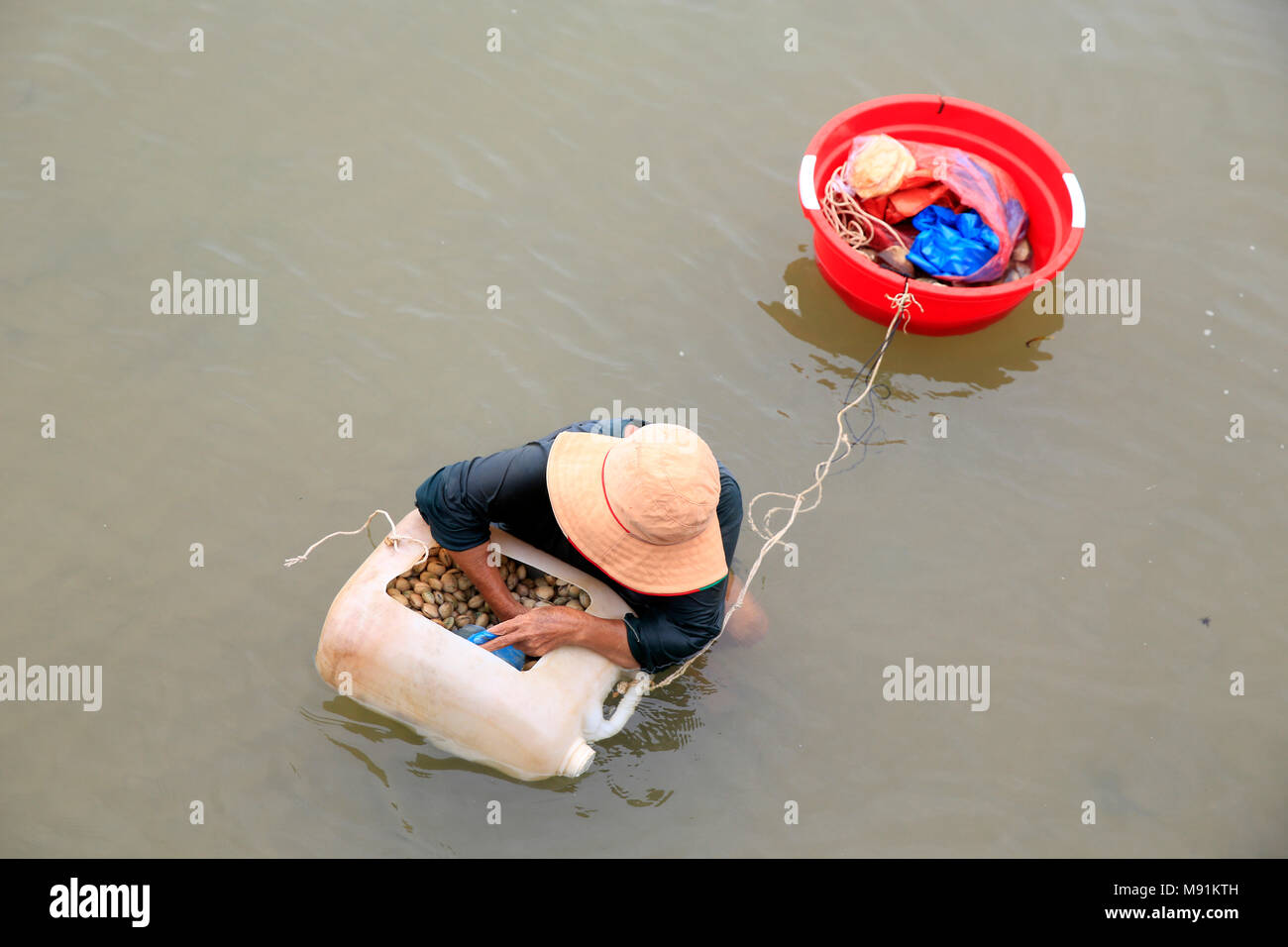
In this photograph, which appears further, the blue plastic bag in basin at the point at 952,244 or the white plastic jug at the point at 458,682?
the blue plastic bag in basin at the point at 952,244

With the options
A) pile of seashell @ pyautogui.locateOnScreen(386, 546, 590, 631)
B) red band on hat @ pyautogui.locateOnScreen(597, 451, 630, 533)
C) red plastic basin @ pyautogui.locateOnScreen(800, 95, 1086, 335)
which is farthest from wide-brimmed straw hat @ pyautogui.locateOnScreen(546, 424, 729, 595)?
red plastic basin @ pyautogui.locateOnScreen(800, 95, 1086, 335)

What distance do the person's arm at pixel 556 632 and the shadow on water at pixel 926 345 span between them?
152 centimetres

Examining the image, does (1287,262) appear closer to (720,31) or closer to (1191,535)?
(1191,535)

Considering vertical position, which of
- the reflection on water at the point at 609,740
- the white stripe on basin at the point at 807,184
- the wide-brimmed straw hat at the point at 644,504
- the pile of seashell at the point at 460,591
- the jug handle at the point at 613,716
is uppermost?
the white stripe on basin at the point at 807,184

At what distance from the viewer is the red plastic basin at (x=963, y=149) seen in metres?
3.40

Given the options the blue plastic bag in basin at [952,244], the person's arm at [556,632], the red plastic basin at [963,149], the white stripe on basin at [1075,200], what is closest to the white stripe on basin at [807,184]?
the red plastic basin at [963,149]

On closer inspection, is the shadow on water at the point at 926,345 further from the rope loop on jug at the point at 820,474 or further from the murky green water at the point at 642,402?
the rope loop on jug at the point at 820,474

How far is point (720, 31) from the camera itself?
14.5ft

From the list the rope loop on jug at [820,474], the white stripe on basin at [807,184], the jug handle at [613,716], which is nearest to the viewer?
the jug handle at [613,716]

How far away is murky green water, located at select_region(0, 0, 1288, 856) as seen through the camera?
296 centimetres

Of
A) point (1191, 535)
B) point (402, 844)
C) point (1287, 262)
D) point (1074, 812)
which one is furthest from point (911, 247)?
point (402, 844)

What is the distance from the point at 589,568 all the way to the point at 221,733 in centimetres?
122

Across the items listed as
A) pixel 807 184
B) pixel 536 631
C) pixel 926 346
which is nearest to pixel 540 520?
pixel 536 631
